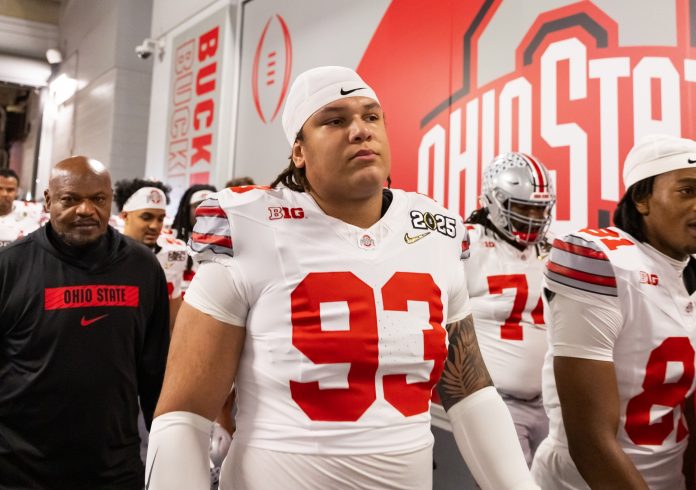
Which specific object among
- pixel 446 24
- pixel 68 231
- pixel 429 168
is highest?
pixel 446 24

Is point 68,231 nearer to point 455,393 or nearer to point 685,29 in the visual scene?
point 455,393

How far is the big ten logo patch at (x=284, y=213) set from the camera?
1.22 meters

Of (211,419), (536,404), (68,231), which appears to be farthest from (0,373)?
(536,404)

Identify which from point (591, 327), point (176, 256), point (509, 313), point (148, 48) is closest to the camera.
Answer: point (591, 327)

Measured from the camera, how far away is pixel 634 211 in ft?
5.67

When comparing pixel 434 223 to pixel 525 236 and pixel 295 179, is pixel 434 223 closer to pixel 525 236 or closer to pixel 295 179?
pixel 295 179

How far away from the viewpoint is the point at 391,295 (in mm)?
1178

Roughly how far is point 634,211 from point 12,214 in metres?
4.98

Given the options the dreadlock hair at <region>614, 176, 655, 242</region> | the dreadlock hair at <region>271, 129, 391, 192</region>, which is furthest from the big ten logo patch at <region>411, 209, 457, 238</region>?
the dreadlock hair at <region>614, 176, 655, 242</region>

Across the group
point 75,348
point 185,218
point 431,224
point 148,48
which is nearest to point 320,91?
point 431,224

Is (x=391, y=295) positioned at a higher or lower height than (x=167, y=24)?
lower

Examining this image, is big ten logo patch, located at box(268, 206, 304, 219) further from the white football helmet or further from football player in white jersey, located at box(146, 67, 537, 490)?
the white football helmet

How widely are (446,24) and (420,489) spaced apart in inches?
128

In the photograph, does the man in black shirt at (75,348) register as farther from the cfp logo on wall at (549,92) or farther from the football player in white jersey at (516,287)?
the cfp logo on wall at (549,92)
